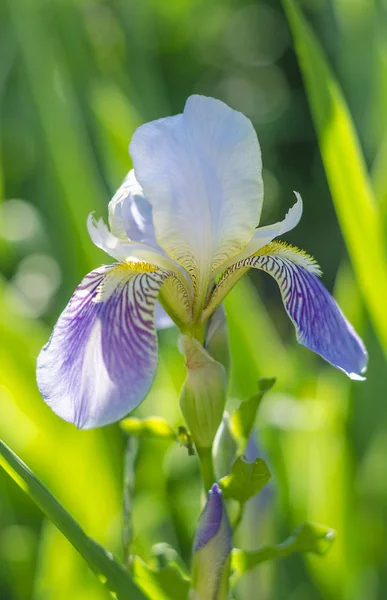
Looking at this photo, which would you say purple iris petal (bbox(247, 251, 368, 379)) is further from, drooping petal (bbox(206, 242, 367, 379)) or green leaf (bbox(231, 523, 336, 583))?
green leaf (bbox(231, 523, 336, 583))

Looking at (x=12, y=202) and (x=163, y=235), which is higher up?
(x=163, y=235)

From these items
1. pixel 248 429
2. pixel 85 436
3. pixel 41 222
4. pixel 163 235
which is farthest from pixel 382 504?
pixel 41 222

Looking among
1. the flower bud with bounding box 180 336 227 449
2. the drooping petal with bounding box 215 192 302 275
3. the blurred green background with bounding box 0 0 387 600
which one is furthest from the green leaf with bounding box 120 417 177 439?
the blurred green background with bounding box 0 0 387 600

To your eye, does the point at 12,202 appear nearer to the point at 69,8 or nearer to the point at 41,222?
the point at 41,222

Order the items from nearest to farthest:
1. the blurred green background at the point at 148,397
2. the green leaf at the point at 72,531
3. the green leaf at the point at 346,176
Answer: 1. the green leaf at the point at 72,531
2. the green leaf at the point at 346,176
3. the blurred green background at the point at 148,397

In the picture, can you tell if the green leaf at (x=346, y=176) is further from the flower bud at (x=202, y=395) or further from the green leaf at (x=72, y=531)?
the green leaf at (x=72, y=531)

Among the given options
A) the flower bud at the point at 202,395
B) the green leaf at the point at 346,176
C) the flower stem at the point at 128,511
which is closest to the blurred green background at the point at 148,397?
the green leaf at the point at 346,176
